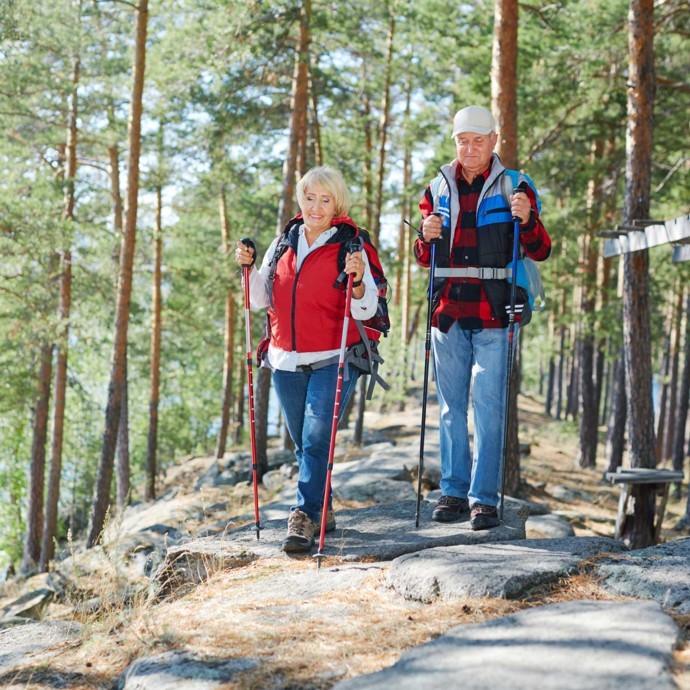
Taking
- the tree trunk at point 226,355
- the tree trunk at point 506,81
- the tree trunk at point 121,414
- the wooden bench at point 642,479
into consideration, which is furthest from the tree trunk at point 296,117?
the tree trunk at point 226,355

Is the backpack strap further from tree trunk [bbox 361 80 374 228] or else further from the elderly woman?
tree trunk [bbox 361 80 374 228]

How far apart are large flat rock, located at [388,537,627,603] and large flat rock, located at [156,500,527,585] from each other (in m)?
0.34

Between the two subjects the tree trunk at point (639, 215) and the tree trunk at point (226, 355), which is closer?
the tree trunk at point (639, 215)

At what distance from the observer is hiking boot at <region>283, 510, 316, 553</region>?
456 centimetres

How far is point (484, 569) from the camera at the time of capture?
368 centimetres

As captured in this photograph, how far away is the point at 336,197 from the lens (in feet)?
15.0

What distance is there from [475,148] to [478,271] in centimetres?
73

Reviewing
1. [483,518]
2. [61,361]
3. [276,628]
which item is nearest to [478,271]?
[483,518]

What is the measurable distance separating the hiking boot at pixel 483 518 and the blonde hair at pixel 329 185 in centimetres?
196

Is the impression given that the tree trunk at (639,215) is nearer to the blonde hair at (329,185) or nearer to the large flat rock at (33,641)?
the blonde hair at (329,185)

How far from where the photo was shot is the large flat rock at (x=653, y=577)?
10.6 feet

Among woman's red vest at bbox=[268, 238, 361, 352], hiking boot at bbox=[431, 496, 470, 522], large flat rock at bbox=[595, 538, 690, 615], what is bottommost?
hiking boot at bbox=[431, 496, 470, 522]

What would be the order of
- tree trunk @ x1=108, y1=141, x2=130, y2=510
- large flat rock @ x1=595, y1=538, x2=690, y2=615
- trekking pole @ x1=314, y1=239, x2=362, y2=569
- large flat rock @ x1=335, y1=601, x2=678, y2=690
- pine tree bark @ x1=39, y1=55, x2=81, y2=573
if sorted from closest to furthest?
large flat rock @ x1=335, y1=601, x2=678, y2=690, large flat rock @ x1=595, y1=538, x2=690, y2=615, trekking pole @ x1=314, y1=239, x2=362, y2=569, pine tree bark @ x1=39, y1=55, x2=81, y2=573, tree trunk @ x1=108, y1=141, x2=130, y2=510

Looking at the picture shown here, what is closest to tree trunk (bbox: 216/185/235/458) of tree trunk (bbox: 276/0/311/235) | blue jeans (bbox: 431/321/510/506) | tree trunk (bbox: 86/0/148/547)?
tree trunk (bbox: 276/0/311/235)
